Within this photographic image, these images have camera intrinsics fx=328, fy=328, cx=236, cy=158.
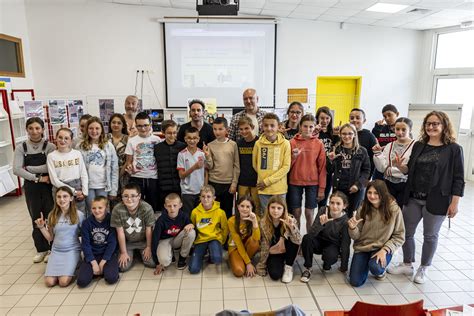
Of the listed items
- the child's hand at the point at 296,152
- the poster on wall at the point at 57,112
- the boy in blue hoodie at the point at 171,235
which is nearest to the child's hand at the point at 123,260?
the boy in blue hoodie at the point at 171,235

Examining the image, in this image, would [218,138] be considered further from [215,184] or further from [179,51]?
[179,51]

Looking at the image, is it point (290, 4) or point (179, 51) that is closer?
point (290, 4)

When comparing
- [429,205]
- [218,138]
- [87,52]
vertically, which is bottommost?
[429,205]

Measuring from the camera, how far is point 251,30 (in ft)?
22.6

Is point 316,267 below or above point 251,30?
below

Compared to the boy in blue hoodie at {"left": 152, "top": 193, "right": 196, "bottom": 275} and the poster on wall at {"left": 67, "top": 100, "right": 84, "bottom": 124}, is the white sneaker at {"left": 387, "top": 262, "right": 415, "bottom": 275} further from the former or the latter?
the poster on wall at {"left": 67, "top": 100, "right": 84, "bottom": 124}

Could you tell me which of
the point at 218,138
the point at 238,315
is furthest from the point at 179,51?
the point at 238,315

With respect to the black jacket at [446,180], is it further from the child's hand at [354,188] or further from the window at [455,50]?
the window at [455,50]

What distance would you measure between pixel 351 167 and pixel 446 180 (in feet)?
2.64

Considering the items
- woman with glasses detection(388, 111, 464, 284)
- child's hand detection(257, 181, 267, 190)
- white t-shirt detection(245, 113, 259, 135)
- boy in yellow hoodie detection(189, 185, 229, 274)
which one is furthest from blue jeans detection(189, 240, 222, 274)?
woman with glasses detection(388, 111, 464, 284)

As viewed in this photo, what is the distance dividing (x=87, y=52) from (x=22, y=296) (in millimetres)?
5418

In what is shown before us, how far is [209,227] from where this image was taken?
10.3 feet

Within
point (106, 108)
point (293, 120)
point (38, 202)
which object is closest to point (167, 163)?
point (38, 202)

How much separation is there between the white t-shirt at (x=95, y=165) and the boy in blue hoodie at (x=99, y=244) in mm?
334
